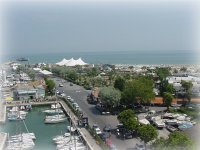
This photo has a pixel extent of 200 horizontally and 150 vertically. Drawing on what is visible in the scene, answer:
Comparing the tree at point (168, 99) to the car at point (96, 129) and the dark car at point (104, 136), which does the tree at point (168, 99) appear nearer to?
the car at point (96, 129)

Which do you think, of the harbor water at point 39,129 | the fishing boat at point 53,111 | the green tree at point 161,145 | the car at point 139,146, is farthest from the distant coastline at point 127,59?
the green tree at point 161,145

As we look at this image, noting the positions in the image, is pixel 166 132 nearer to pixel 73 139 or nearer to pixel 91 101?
pixel 73 139

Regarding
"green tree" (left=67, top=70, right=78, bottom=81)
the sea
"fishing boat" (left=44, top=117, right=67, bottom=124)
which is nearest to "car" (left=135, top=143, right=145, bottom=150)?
"fishing boat" (left=44, top=117, right=67, bottom=124)

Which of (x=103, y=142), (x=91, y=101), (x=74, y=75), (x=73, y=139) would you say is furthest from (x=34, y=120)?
(x=74, y=75)

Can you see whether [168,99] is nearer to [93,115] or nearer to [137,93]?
[137,93]

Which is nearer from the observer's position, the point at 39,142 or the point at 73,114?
the point at 39,142

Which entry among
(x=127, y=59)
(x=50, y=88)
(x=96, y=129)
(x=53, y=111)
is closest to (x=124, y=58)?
(x=127, y=59)
